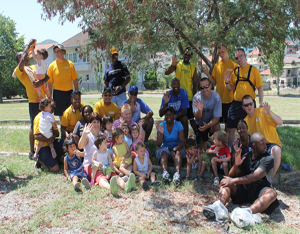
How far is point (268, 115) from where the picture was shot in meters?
5.05

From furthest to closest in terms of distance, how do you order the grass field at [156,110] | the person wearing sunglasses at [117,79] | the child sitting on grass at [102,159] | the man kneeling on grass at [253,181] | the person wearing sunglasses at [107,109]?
1. the grass field at [156,110]
2. the person wearing sunglasses at [117,79]
3. the person wearing sunglasses at [107,109]
4. the child sitting on grass at [102,159]
5. the man kneeling on grass at [253,181]

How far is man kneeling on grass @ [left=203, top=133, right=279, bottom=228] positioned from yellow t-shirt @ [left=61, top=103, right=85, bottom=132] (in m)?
3.45

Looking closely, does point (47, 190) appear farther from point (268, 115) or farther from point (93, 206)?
point (268, 115)

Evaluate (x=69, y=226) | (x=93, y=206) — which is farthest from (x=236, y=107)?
(x=69, y=226)

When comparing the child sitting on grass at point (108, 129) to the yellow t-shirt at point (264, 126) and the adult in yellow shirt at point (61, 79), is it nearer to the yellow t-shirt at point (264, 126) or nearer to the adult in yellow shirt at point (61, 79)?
the adult in yellow shirt at point (61, 79)

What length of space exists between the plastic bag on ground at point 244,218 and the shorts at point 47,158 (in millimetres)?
3625

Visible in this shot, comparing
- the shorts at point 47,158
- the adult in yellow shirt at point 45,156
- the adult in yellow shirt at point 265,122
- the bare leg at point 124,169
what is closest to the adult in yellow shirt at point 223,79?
the adult in yellow shirt at point 265,122

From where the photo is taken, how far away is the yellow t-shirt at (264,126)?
5.04m

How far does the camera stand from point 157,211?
4.28 metres

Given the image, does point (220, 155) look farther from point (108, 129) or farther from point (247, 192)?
point (108, 129)

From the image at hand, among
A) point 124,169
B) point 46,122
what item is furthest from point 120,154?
point 46,122

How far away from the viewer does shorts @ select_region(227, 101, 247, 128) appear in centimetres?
581

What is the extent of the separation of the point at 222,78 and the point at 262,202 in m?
3.05

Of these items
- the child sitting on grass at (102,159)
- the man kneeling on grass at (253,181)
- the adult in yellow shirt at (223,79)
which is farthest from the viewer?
the adult in yellow shirt at (223,79)
